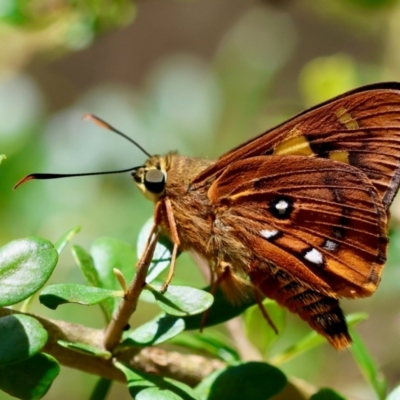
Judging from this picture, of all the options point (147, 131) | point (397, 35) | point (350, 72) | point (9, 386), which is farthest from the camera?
point (397, 35)

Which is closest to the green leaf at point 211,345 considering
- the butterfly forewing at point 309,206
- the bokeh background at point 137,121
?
the butterfly forewing at point 309,206

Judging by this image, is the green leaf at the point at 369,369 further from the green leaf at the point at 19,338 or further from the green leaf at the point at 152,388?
the green leaf at the point at 19,338

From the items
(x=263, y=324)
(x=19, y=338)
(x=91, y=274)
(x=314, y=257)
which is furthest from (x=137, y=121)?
(x=19, y=338)

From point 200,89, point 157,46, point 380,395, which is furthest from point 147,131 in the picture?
point 157,46

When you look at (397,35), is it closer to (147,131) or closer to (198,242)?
(147,131)

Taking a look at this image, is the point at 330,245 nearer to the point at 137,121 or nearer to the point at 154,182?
the point at 154,182
